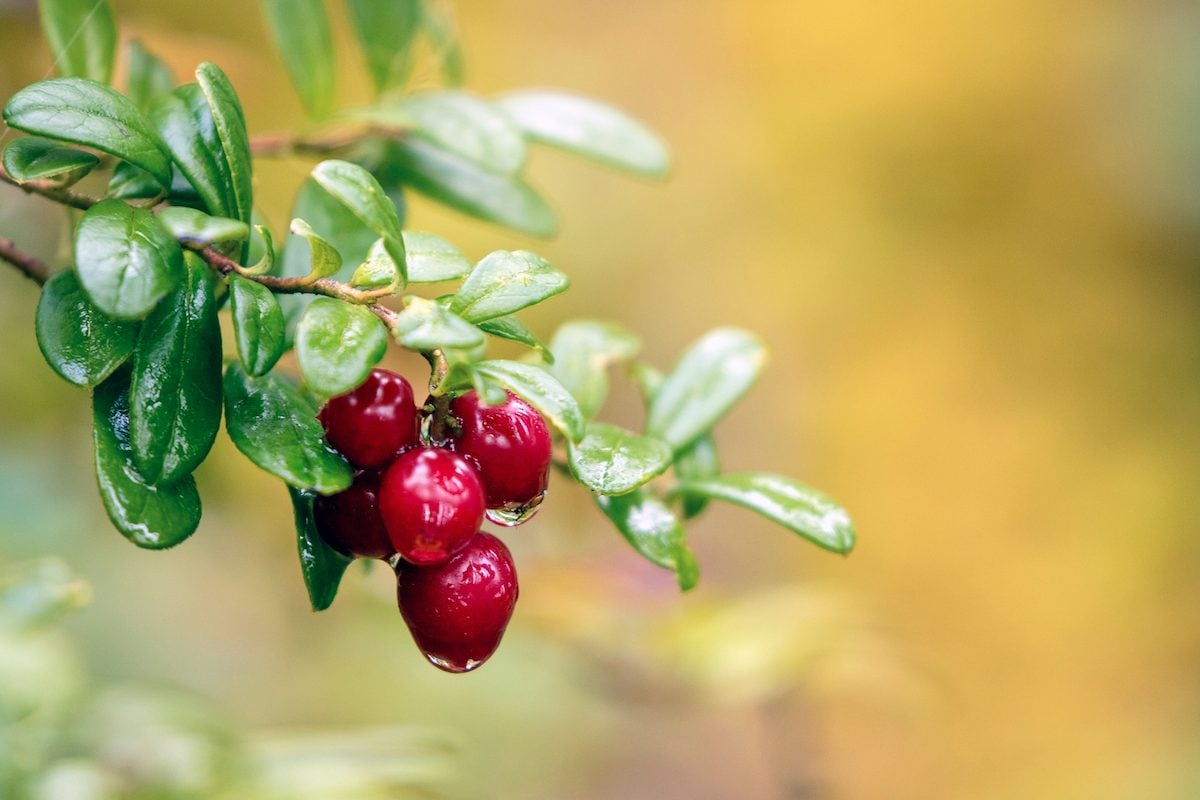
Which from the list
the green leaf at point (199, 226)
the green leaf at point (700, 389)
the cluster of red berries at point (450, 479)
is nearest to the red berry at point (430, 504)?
the cluster of red berries at point (450, 479)

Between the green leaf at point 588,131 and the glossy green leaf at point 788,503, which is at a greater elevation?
the green leaf at point 588,131

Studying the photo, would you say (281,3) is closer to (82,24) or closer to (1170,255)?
(82,24)

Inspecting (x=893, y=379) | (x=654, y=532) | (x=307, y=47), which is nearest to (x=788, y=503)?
(x=654, y=532)

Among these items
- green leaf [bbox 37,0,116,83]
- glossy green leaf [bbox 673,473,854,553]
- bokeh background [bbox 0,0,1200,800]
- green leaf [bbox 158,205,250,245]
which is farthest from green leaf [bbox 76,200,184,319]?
bokeh background [bbox 0,0,1200,800]

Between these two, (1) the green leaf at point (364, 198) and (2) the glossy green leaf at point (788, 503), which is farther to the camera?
(2) the glossy green leaf at point (788, 503)

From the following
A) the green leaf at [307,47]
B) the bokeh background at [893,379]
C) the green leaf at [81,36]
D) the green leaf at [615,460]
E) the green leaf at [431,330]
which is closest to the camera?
the green leaf at [431,330]

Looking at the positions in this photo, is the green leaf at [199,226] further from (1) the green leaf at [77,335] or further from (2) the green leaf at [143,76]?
(2) the green leaf at [143,76]
